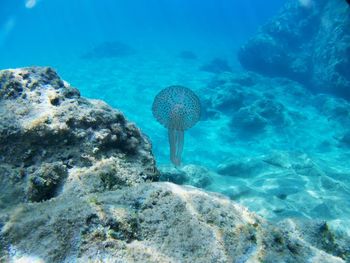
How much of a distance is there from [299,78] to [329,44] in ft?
11.5

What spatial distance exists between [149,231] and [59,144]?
1.28 metres

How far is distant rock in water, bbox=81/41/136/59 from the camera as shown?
3332cm

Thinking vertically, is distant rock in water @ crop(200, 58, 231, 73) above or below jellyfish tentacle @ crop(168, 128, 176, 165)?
above

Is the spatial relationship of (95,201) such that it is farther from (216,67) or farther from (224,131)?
(216,67)

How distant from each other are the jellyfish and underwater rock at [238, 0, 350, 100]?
15478mm

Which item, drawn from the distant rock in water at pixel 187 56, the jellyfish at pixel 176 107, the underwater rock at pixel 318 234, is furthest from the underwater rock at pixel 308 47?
the underwater rock at pixel 318 234

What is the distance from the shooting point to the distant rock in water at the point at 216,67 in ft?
89.4

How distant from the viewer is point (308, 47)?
74.5 feet

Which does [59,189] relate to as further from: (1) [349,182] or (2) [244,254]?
(1) [349,182]

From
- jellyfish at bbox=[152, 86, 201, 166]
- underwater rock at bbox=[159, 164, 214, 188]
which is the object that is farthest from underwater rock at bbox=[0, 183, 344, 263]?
underwater rock at bbox=[159, 164, 214, 188]

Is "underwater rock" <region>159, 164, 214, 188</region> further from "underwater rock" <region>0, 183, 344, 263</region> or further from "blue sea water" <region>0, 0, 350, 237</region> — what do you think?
"underwater rock" <region>0, 183, 344, 263</region>

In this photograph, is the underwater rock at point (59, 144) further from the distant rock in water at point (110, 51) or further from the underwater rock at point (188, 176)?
the distant rock in water at point (110, 51)

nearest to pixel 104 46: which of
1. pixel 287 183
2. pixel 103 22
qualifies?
pixel 287 183

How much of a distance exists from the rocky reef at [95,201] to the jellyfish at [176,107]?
1.77 meters
